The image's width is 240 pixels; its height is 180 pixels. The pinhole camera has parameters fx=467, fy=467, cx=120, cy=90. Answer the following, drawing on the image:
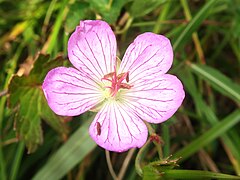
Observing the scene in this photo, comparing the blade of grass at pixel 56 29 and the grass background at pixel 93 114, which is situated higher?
the blade of grass at pixel 56 29

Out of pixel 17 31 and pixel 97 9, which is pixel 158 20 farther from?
pixel 17 31

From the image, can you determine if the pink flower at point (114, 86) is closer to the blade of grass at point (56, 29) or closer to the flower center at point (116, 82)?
the flower center at point (116, 82)

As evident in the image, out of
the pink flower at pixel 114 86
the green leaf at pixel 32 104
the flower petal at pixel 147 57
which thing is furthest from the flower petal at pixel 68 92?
the green leaf at pixel 32 104

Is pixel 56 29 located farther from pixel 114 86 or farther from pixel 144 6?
pixel 114 86

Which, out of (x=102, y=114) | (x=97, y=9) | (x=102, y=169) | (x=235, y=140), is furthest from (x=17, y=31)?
(x=235, y=140)

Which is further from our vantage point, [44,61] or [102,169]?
[102,169]

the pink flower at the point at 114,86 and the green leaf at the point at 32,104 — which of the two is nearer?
the pink flower at the point at 114,86
